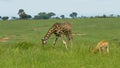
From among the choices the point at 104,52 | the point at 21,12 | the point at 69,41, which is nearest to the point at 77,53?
the point at 104,52

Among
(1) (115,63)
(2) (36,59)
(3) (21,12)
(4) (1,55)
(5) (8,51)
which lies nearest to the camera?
(1) (115,63)

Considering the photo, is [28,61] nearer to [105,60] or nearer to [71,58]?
[71,58]

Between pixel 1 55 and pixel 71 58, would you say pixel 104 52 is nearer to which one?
pixel 71 58

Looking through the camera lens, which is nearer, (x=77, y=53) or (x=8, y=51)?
(x=77, y=53)

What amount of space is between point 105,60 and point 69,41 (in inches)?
355

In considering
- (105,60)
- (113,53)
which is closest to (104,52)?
(113,53)

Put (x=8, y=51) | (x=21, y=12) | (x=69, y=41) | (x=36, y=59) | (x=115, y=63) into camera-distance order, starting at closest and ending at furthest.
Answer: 1. (x=115, y=63)
2. (x=36, y=59)
3. (x=8, y=51)
4. (x=69, y=41)
5. (x=21, y=12)

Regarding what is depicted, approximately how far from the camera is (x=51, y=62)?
13320 millimetres

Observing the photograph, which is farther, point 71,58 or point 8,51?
point 8,51

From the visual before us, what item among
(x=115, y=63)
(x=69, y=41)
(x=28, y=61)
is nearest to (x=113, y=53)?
(x=115, y=63)

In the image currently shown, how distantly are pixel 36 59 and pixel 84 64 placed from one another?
187 cm

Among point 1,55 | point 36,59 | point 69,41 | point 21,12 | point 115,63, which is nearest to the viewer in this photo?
point 115,63

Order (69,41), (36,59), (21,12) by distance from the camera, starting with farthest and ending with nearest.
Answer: (21,12) → (69,41) → (36,59)

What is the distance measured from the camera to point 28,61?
13.6 m
